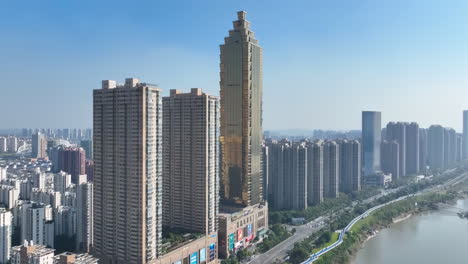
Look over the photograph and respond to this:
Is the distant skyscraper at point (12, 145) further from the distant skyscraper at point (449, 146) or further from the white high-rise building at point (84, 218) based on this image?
the distant skyscraper at point (449, 146)

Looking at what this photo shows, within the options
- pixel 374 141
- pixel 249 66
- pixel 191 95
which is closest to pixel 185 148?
pixel 191 95

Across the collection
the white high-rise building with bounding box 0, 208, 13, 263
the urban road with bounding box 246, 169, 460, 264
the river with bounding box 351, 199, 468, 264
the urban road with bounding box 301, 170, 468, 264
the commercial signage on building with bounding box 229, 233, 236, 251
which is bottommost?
the river with bounding box 351, 199, 468, 264

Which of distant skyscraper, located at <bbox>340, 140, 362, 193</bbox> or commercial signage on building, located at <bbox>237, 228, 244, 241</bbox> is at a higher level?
distant skyscraper, located at <bbox>340, 140, 362, 193</bbox>

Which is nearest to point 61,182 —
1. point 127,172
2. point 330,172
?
point 127,172

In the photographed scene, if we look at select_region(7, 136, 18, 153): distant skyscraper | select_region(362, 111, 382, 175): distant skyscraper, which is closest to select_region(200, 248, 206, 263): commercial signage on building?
select_region(362, 111, 382, 175): distant skyscraper

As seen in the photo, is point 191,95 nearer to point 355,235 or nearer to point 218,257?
point 218,257

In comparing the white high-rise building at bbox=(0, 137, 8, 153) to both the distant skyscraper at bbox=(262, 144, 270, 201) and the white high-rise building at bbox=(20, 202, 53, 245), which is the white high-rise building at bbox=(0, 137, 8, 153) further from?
the white high-rise building at bbox=(20, 202, 53, 245)

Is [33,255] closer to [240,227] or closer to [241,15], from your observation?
[240,227]
